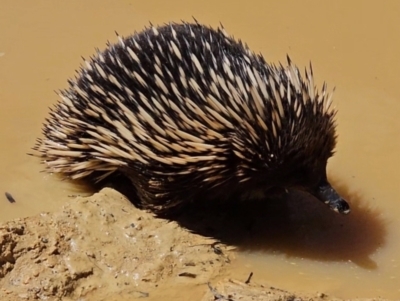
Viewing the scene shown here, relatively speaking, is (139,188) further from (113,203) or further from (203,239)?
(203,239)

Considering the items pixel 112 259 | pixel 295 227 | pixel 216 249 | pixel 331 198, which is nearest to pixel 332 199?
pixel 331 198

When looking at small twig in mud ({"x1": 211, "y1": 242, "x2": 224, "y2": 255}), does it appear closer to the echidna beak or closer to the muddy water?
the muddy water

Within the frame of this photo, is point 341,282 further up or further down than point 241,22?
further down

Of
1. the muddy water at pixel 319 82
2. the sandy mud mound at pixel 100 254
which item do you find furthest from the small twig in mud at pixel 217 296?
the muddy water at pixel 319 82

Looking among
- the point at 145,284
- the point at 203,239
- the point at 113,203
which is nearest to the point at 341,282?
the point at 203,239

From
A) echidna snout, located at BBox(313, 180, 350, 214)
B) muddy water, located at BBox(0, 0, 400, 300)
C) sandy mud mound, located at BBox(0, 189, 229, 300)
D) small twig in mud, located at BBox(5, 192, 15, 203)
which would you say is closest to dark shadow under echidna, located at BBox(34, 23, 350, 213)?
echidna snout, located at BBox(313, 180, 350, 214)

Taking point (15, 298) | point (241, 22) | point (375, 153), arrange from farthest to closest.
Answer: point (241, 22) → point (375, 153) → point (15, 298)
